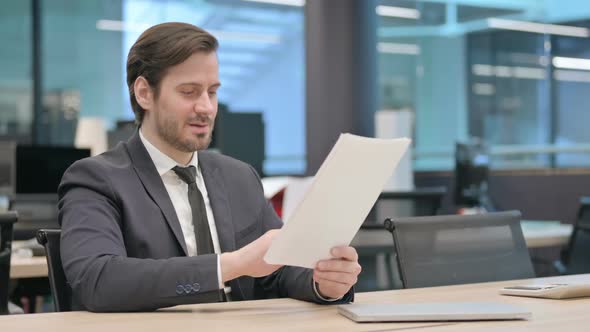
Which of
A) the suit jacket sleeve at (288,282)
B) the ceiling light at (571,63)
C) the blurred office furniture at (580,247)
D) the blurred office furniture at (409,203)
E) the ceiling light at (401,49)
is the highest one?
the ceiling light at (401,49)

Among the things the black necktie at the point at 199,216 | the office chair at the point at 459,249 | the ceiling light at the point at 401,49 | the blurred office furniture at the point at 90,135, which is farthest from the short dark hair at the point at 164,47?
the ceiling light at the point at 401,49

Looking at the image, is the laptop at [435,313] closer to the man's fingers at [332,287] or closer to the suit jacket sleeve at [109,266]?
the man's fingers at [332,287]

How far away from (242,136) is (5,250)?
2.99 meters

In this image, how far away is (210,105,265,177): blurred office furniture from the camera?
5379 mm

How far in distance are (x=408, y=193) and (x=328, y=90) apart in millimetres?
1719

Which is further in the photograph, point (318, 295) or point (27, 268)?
point (27, 268)

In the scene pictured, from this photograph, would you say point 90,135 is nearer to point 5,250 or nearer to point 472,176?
point 472,176

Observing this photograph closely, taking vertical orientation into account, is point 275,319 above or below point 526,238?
above

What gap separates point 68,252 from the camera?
68.7 inches

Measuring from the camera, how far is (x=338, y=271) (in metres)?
1.65

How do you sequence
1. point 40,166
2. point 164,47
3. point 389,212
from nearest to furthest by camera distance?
point 164,47
point 389,212
point 40,166

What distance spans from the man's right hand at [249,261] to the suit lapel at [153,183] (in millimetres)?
274

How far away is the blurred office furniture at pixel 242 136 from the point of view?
17.6ft

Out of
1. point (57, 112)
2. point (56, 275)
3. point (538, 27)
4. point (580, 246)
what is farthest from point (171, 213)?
point (57, 112)
